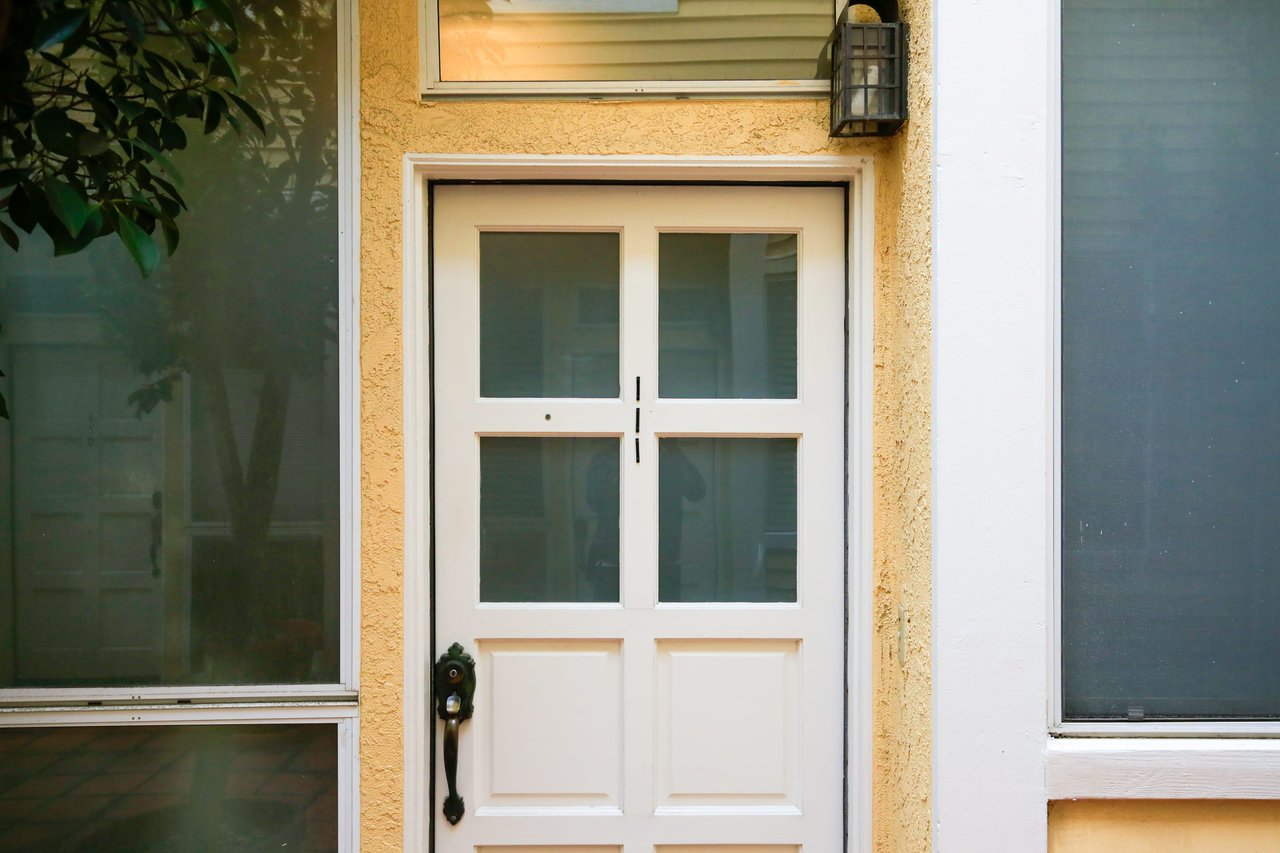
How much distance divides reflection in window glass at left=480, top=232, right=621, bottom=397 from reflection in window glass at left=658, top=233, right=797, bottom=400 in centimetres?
16

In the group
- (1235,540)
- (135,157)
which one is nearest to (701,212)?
(135,157)

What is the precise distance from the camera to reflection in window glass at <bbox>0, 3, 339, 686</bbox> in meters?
2.15

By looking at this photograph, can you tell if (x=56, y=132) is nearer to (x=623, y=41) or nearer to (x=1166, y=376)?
(x=623, y=41)

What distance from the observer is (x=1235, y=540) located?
2016 millimetres

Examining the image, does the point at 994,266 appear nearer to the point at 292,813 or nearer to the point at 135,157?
the point at 135,157

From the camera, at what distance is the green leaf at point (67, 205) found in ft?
4.71

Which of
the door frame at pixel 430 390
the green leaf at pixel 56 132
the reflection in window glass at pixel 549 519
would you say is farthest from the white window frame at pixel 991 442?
the green leaf at pixel 56 132

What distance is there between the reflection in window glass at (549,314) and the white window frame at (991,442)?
88cm

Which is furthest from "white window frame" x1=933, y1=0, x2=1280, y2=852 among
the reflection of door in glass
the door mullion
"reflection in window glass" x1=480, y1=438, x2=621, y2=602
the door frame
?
the reflection of door in glass

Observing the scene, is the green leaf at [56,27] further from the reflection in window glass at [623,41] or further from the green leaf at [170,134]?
the reflection in window glass at [623,41]

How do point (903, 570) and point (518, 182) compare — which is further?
point (518, 182)

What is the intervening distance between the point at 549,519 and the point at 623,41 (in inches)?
51.3

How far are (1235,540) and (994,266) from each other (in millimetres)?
906

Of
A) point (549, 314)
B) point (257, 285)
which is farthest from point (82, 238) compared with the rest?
point (549, 314)
